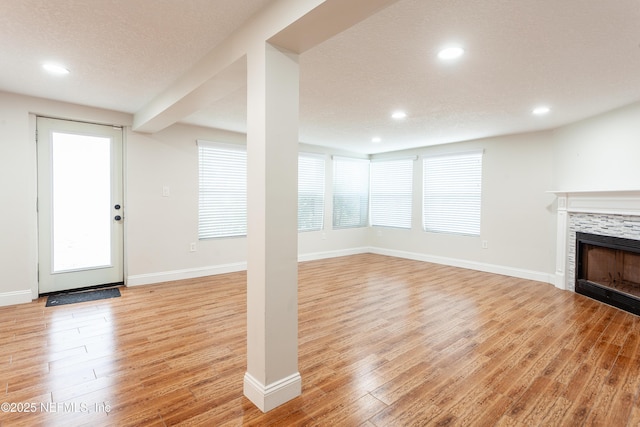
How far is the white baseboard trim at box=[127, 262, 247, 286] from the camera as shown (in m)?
4.46

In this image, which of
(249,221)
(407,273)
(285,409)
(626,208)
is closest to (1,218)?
(249,221)

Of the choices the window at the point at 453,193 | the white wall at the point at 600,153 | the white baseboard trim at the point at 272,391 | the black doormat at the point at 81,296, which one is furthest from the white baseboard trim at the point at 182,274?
the white wall at the point at 600,153

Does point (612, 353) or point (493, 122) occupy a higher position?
point (493, 122)

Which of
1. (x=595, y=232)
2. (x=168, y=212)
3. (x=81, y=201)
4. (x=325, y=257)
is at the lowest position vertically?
(x=325, y=257)

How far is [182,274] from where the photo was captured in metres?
4.83

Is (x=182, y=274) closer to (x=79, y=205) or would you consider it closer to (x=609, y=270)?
(x=79, y=205)

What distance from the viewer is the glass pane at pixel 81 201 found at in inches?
156

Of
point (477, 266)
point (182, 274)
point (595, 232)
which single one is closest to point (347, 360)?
point (182, 274)

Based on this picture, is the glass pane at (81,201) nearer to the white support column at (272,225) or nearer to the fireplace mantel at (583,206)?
the white support column at (272,225)

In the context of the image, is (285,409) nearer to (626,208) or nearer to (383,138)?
(626,208)

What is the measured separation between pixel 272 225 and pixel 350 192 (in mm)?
5497

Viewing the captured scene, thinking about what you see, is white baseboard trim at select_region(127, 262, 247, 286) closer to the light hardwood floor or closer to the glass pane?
the light hardwood floor

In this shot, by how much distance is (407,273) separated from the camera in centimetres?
534

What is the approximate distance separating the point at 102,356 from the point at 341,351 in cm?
188
